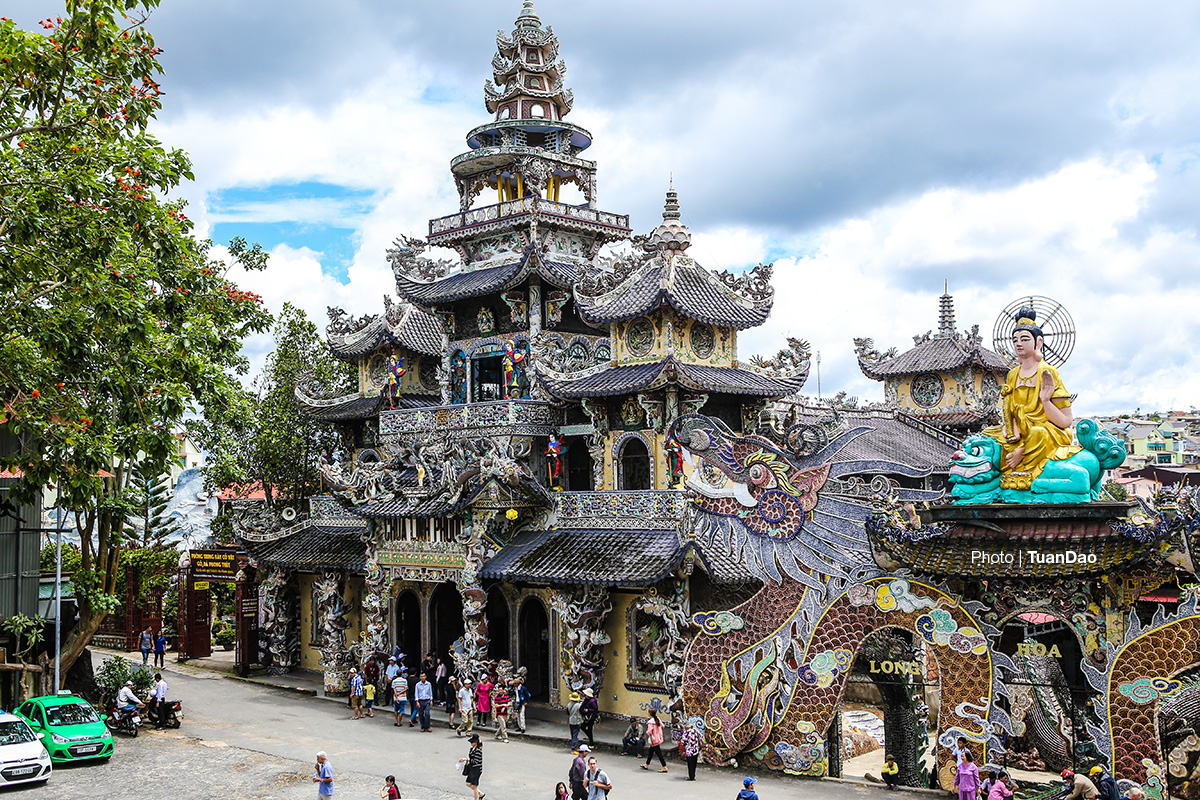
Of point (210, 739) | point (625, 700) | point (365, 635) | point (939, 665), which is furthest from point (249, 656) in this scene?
point (939, 665)

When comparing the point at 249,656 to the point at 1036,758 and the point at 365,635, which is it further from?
the point at 1036,758

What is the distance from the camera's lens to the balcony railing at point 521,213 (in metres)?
31.0

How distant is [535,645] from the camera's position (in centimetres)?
2728

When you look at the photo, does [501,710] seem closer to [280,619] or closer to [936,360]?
[280,619]

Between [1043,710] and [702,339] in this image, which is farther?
[702,339]

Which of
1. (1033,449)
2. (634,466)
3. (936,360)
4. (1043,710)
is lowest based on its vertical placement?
(1043,710)

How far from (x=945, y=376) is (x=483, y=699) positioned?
2448 cm

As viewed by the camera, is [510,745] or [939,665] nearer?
[939,665]

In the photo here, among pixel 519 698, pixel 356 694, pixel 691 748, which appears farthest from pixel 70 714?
pixel 691 748

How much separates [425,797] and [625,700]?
21.5 ft

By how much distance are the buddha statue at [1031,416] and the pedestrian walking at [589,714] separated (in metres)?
9.52

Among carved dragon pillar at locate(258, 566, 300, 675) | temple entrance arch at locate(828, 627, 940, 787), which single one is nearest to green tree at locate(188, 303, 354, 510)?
carved dragon pillar at locate(258, 566, 300, 675)

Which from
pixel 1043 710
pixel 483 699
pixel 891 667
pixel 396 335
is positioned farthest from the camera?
pixel 396 335

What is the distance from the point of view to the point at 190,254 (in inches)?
806
